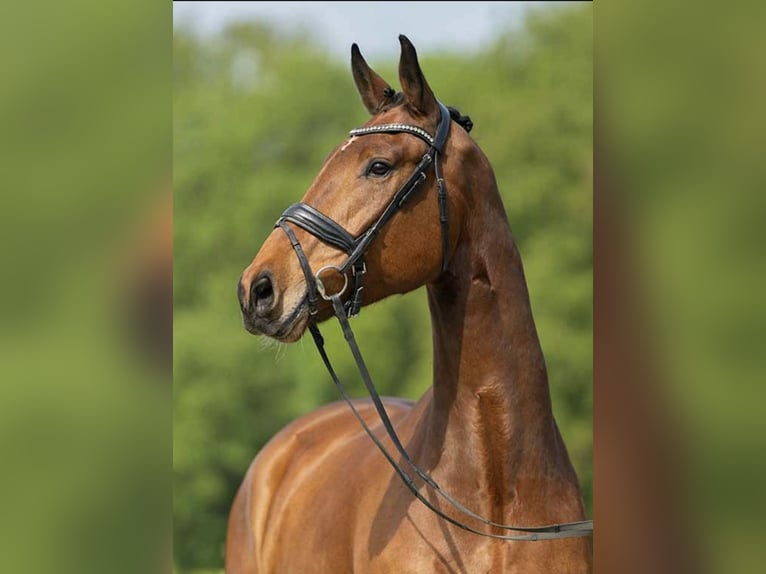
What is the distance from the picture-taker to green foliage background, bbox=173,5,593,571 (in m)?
15.3

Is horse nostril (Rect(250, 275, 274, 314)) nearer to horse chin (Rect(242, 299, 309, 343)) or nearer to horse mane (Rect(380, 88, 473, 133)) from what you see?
horse chin (Rect(242, 299, 309, 343))

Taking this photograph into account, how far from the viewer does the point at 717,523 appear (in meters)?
1.01

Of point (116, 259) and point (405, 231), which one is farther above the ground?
point (405, 231)

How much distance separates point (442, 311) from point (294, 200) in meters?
13.4

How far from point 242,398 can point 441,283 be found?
1259 centimetres

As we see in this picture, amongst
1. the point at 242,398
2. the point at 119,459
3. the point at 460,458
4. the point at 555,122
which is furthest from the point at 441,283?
the point at 555,122

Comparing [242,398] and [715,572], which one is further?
[242,398]

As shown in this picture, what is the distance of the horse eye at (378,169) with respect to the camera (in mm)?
3234

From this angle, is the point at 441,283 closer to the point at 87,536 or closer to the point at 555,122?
the point at 87,536

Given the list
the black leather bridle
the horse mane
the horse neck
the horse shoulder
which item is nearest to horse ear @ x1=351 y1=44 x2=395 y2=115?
the horse mane

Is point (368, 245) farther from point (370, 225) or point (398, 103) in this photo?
point (398, 103)

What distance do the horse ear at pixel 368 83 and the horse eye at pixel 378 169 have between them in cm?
35

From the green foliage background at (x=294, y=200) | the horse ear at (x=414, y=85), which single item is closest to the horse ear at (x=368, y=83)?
the horse ear at (x=414, y=85)

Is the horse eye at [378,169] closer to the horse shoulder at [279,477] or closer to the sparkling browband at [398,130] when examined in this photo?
the sparkling browband at [398,130]
